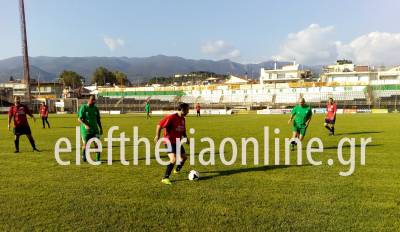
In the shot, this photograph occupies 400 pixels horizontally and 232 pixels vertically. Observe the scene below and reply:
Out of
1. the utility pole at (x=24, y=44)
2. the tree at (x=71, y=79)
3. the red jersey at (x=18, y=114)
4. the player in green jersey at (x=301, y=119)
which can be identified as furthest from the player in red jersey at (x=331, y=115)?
the tree at (x=71, y=79)

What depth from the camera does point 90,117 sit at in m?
10.9

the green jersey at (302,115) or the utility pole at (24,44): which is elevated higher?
the utility pole at (24,44)

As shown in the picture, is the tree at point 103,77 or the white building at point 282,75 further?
the tree at point 103,77

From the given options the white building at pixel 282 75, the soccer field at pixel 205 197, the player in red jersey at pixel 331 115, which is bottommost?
the soccer field at pixel 205 197

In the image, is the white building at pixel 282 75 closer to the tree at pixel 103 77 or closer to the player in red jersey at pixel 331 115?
the tree at pixel 103 77

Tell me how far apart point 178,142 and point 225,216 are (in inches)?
111

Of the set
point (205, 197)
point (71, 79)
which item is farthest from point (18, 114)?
point (71, 79)

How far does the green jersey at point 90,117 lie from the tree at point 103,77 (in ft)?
452

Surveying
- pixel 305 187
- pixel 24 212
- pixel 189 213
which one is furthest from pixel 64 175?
pixel 305 187

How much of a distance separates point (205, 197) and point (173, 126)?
1963 mm

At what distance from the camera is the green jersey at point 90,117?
10.7 meters

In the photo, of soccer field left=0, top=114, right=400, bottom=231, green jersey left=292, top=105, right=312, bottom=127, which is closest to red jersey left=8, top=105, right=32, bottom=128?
soccer field left=0, top=114, right=400, bottom=231

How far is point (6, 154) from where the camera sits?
42.4ft

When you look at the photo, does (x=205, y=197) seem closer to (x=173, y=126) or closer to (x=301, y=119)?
(x=173, y=126)
